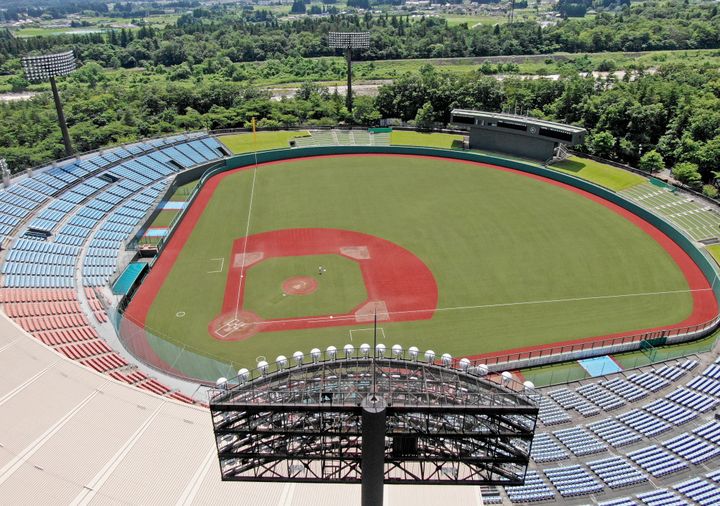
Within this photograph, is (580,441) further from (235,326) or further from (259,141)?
(259,141)

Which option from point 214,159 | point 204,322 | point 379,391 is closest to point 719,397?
point 379,391

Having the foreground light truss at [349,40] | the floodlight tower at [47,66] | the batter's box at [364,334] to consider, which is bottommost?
the batter's box at [364,334]

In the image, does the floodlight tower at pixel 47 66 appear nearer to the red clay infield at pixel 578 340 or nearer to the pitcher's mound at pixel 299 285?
the red clay infield at pixel 578 340

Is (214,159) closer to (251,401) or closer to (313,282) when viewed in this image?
(313,282)

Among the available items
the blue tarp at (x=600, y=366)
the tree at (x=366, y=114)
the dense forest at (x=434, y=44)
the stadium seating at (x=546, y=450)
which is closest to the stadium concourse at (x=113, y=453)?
the stadium seating at (x=546, y=450)

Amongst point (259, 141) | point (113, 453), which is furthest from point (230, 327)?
point (259, 141)

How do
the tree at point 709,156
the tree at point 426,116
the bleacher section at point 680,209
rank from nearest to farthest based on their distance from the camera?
the bleacher section at point 680,209
the tree at point 709,156
the tree at point 426,116
